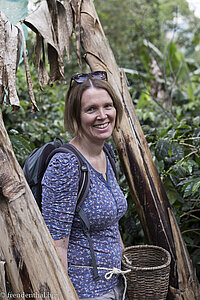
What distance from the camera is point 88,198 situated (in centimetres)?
164

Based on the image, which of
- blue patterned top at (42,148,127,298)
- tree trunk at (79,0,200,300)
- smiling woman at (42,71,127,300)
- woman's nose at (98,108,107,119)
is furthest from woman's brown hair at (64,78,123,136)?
tree trunk at (79,0,200,300)

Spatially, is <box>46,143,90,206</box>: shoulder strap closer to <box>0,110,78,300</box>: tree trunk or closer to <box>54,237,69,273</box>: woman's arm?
<box>54,237,69,273</box>: woman's arm

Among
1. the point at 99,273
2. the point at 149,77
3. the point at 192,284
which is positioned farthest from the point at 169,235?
the point at 149,77

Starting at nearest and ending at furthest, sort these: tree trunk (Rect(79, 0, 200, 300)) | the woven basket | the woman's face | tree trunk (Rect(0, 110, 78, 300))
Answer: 1. tree trunk (Rect(0, 110, 78, 300))
2. the woman's face
3. the woven basket
4. tree trunk (Rect(79, 0, 200, 300))

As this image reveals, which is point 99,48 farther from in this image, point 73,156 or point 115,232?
point 115,232

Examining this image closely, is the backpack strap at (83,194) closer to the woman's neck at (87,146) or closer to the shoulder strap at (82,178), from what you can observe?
the shoulder strap at (82,178)

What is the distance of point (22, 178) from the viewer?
4.07 ft

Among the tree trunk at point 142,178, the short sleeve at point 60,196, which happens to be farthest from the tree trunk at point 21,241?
the tree trunk at point 142,178

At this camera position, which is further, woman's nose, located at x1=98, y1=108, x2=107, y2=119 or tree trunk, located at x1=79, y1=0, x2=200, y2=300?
tree trunk, located at x1=79, y1=0, x2=200, y2=300

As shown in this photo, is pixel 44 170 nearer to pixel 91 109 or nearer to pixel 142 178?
pixel 91 109

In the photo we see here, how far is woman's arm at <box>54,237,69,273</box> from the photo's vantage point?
5.13 feet

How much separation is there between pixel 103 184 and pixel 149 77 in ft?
20.0

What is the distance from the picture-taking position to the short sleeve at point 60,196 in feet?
5.08

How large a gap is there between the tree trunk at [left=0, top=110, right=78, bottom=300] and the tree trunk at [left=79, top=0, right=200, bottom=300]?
115cm
